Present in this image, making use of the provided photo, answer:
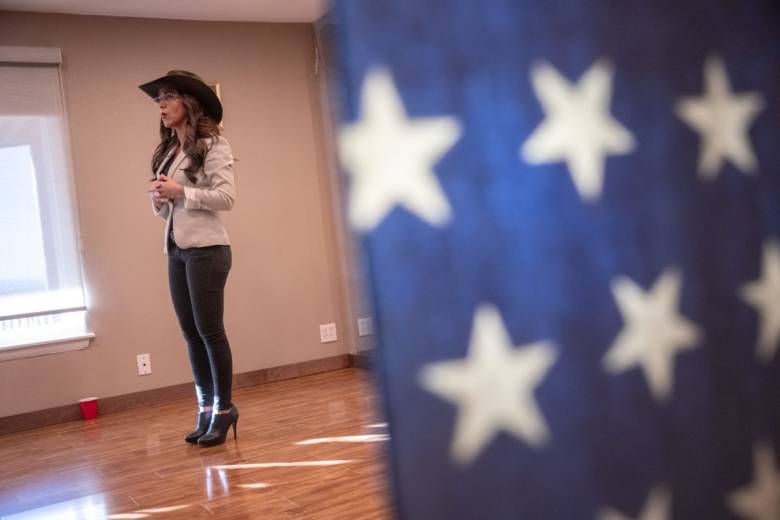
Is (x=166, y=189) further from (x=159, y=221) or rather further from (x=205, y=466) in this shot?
(x=159, y=221)

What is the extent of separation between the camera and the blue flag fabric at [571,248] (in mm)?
839

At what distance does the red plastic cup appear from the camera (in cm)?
396

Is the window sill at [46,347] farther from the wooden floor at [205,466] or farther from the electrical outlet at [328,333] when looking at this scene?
the electrical outlet at [328,333]

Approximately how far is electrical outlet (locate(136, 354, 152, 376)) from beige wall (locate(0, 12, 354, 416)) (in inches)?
1.1

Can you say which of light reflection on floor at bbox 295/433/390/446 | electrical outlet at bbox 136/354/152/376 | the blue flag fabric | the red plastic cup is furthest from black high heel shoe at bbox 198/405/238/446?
the blue flag fabric

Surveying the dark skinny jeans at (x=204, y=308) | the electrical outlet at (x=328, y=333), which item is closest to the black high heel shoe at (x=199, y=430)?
the dark skinny jeans at (x=204, y=308)

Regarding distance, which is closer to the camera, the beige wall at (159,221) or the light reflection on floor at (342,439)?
the light reflection on floor at (342,439)

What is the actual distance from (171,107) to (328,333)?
2.22 meters

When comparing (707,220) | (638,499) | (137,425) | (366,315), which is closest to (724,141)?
(707,220)

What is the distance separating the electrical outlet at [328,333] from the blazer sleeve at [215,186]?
6.73 ft

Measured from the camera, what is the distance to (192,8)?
13.8 feet

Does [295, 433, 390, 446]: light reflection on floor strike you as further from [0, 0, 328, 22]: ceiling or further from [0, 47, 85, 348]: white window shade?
[0, 0, 328, 22]: ceiling

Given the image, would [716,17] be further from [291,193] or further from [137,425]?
[291,193]

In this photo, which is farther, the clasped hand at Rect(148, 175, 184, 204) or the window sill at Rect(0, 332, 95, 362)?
the window sill at Rect(0, 332, 95, 362)
